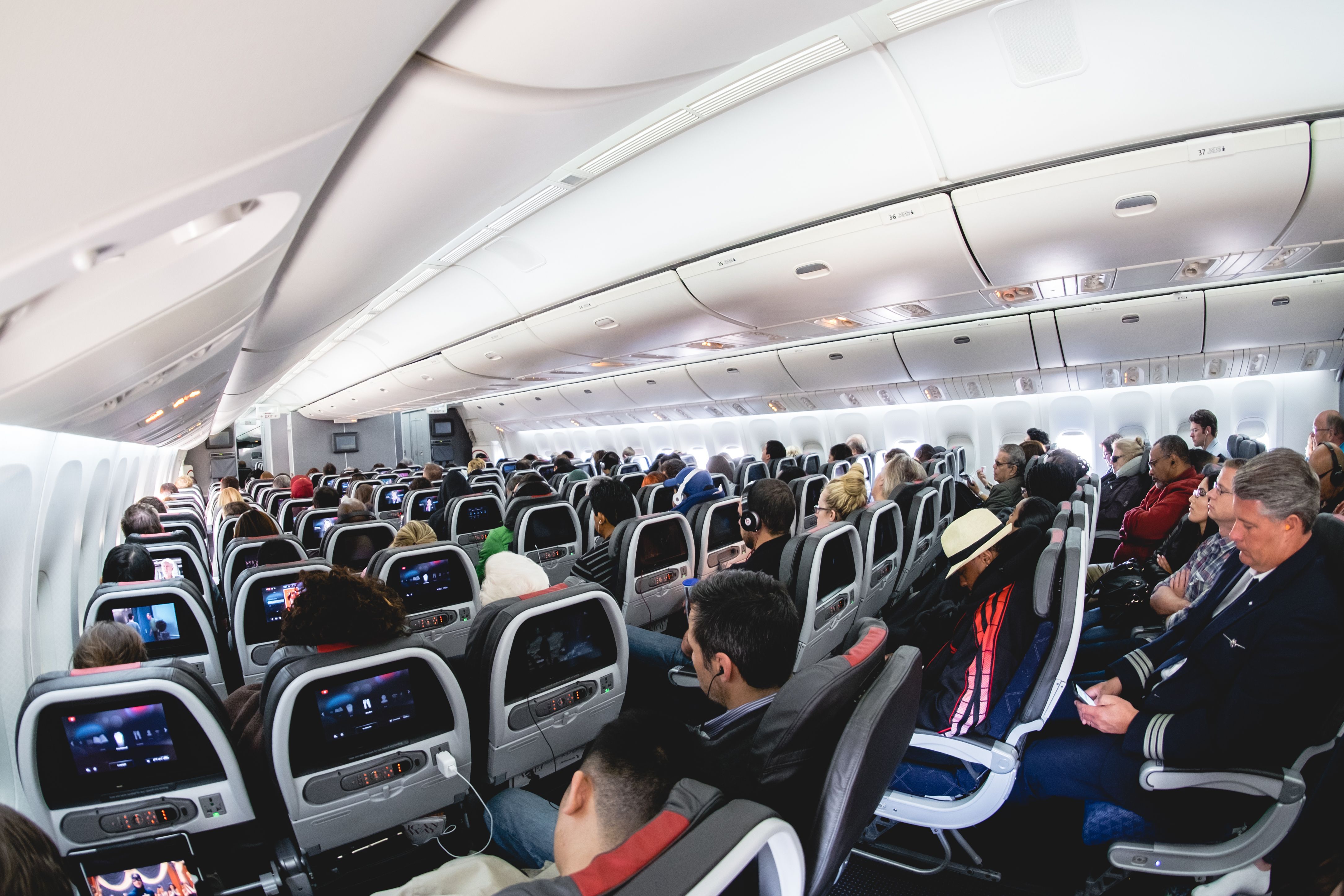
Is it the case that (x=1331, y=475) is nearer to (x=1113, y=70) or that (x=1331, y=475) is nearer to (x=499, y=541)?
(x=1113, y=70)

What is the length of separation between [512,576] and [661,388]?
11.4 metres

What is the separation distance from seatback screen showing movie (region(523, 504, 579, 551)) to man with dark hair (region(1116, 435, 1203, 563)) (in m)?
5.06

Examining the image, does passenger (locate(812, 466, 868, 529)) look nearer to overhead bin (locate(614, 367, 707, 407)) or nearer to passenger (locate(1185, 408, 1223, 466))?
passenger (locate(1185, 408, 1223, 466))

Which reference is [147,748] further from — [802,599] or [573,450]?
[573,450]

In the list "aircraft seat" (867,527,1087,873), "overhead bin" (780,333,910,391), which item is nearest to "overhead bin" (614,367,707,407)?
"overhead bin" (780,333,910,391)

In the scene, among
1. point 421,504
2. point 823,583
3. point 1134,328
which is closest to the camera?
point 823,583

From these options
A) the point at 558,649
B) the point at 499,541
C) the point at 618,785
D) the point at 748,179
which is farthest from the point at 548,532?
the point at 618,785

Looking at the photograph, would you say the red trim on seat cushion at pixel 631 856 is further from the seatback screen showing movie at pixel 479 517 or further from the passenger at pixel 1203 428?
the passenger at pixel 1203 428

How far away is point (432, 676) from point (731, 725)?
1.28m

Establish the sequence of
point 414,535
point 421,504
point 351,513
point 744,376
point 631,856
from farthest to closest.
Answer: point 744,376 → point 421,504 → point 351,513 → point 414,535 → point 631,856

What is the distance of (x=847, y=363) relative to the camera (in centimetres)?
1059

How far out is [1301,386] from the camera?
9484mm

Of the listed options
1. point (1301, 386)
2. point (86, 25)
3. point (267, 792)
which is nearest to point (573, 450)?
point (1301, 386)

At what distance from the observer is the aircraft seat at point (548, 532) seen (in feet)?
18.6
